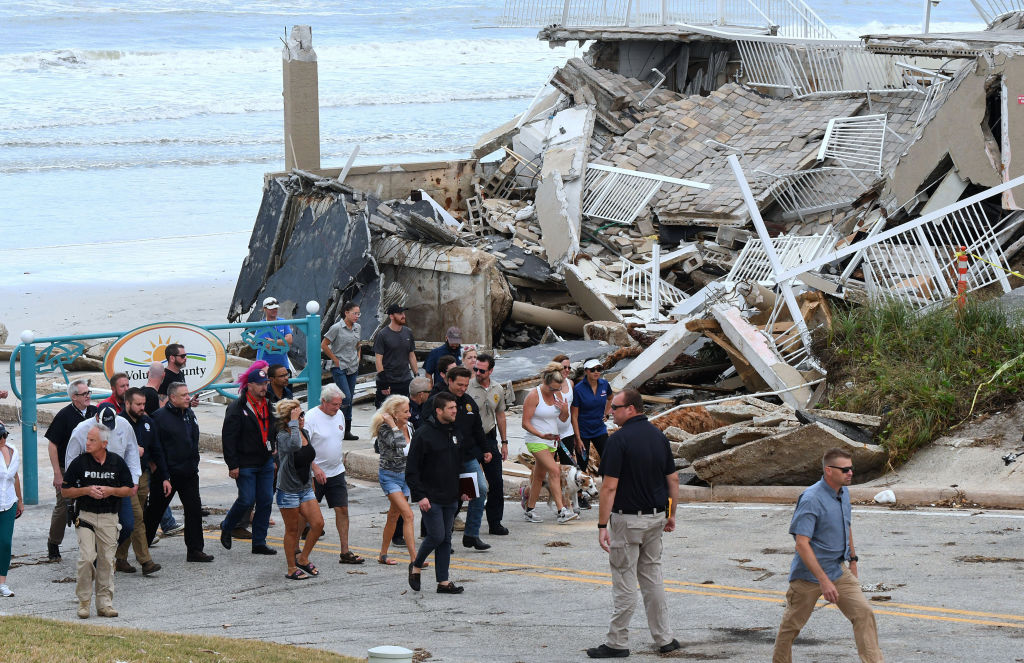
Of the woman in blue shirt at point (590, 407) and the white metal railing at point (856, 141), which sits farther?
the white metal railing at point (856, 141)

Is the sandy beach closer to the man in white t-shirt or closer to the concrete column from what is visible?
the concrete column

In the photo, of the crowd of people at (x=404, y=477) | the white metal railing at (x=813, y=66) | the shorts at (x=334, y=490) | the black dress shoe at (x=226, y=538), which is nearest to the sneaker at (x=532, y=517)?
the crowd of people at (x=404, y=477)

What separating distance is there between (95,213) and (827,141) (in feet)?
78.4

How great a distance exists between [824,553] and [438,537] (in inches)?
120

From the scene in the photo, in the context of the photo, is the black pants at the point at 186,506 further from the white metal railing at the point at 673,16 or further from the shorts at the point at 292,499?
the white metal railing at the point at 673,16

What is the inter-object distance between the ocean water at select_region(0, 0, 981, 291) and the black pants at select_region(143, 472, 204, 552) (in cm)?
1714

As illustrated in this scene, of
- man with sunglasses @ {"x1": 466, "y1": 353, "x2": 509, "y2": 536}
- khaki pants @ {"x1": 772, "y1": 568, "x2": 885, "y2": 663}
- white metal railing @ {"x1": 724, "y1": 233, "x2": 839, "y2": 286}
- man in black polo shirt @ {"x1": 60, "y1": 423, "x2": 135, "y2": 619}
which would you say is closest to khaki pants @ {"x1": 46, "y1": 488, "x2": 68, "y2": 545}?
man in black polo shirt @ {"x1": 60, "y1": 423, "x2": 135, "y2": 619}

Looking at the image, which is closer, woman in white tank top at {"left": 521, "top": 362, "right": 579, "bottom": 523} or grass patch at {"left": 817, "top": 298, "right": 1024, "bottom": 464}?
woman in white tank top at {"left": 521, "top": 362, "right": 579, "bottom": 523}

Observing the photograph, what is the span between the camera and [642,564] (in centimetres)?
758

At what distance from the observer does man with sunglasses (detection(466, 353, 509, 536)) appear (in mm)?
10633

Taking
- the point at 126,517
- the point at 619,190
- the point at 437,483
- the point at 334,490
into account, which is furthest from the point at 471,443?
the point at 619,190

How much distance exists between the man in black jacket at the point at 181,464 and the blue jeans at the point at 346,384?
4191mm

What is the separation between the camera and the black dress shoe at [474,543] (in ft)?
33.8

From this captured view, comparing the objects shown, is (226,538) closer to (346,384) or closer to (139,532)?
(139,532)
